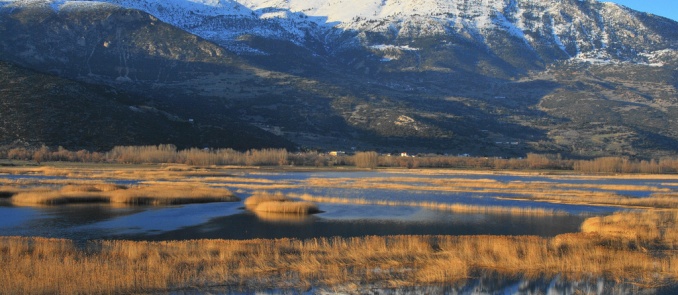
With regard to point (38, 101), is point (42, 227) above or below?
below

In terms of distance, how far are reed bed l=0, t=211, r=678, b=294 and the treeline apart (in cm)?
8879

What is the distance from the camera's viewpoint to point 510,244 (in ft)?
113

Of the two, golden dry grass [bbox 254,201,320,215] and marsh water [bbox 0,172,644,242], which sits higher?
golden dry grass [bbox 254,201,320,215]

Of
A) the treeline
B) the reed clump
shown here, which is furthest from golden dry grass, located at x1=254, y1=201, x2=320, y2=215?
the treeline

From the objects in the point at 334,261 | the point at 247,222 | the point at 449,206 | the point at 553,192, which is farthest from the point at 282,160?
the point at 334,261

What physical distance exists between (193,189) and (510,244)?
1412 inches

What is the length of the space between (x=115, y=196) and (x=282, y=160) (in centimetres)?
8953

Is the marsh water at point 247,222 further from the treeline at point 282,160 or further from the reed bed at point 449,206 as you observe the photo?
the treeline at point 282,160

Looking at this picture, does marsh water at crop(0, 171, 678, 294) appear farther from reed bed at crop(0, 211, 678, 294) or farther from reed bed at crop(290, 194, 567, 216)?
reed bed at crop(0, 211, 678, 294)

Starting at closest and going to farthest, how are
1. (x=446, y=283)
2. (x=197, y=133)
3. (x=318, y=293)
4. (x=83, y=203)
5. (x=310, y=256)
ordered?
1. (x=318, y=293)
2. (x=446, y=283)
3. (x=310, y=256)
4. (x=83, y=203)
5. (x=197, y=133)

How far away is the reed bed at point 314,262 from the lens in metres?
25.5

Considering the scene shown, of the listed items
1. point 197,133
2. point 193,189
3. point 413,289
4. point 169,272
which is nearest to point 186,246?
point 169,272

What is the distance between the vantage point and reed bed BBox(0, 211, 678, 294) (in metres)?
25.5

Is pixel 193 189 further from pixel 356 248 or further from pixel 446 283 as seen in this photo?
pixel 446 283
